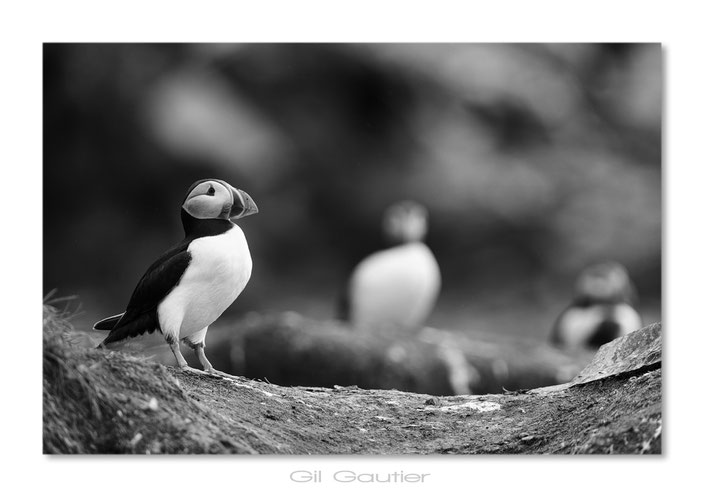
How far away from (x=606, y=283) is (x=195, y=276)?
502 cm

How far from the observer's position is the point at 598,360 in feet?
17.3

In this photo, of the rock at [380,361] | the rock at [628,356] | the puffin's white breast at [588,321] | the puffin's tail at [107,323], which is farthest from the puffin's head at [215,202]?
the puffin's white breast at [588,321]

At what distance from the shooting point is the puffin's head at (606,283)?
8617 mm

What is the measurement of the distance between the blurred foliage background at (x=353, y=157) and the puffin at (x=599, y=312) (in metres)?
0.19

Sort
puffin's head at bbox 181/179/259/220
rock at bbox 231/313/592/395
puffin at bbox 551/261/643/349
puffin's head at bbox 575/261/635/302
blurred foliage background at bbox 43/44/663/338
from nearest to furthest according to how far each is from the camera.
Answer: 1. puffin's head at bbox 181/179/259/220
2. blurred foliage background at bbox 43/44/663/338
3. rock at bbox 231/313/592/395
4. puffin's head at bbox 575/261/635/302
5. puffin at bbox 551/261/643/349

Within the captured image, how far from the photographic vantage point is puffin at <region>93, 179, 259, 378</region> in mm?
4867

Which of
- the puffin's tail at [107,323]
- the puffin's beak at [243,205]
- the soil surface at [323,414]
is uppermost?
the puffin's beak at [243,205]

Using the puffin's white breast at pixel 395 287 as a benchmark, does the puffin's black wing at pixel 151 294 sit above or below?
below

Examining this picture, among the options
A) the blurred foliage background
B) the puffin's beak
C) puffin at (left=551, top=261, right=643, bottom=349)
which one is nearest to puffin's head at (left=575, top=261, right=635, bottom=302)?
puffin at (left=551, top=261, right=643, bottom=349)

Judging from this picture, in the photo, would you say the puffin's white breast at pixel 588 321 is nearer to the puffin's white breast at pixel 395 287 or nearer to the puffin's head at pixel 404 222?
the puffin's white breast at pixel 395 287

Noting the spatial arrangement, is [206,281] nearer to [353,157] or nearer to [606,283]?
[353,157]

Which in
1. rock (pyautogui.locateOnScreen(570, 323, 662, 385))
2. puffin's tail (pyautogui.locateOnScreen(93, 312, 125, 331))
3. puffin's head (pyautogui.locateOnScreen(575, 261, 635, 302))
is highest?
puffin's head (pyautogui.locateOnScreen(575, 261, 635, 302))

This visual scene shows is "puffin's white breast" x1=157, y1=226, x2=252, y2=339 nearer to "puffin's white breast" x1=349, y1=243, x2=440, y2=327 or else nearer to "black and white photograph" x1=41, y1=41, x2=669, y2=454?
"black and white photograph" x1=41, y1=41, x2=669, y2=454
